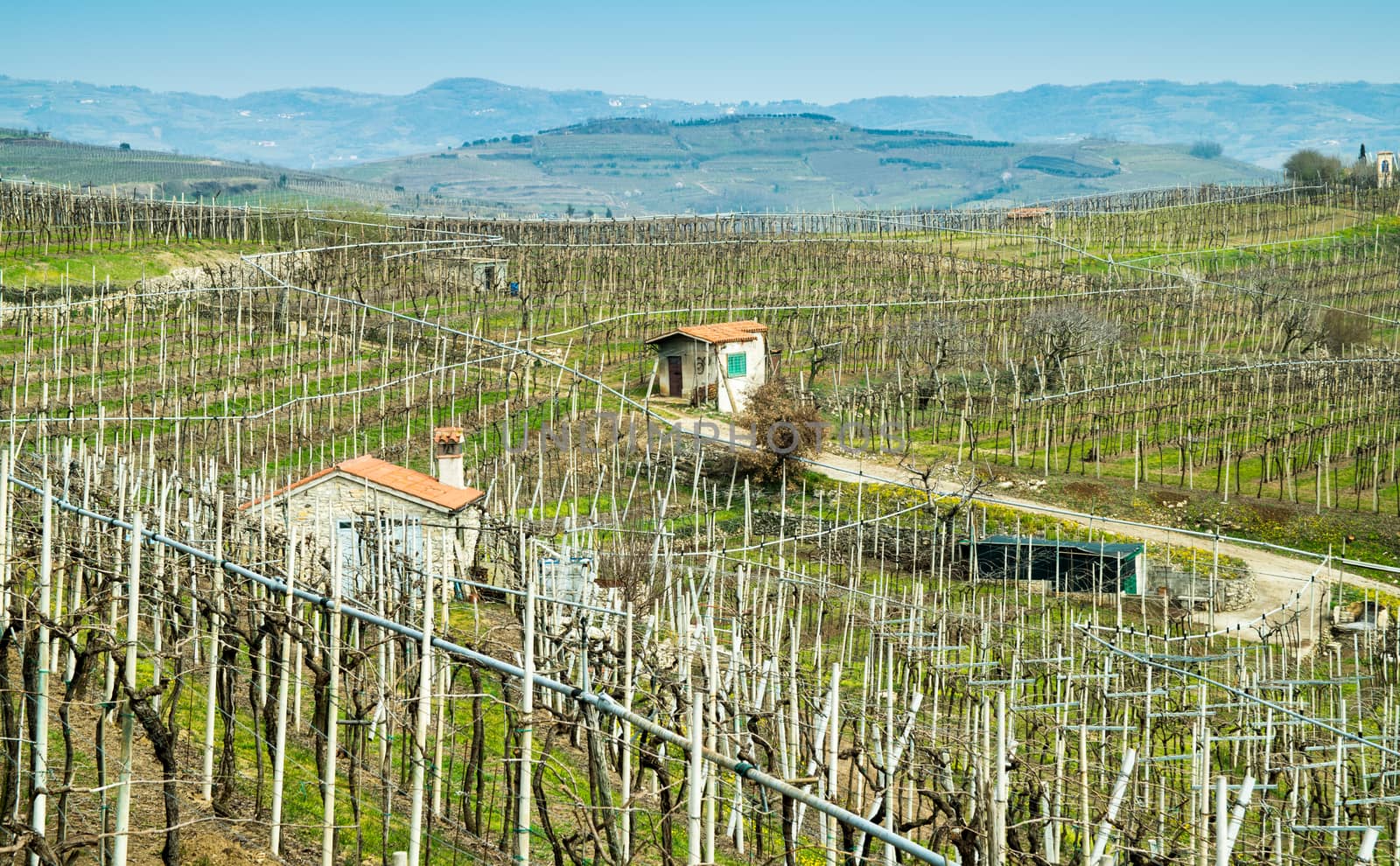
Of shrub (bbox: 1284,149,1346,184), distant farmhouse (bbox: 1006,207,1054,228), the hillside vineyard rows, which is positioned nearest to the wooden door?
the hillside vineyard rows

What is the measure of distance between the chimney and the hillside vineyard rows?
3.59 feet

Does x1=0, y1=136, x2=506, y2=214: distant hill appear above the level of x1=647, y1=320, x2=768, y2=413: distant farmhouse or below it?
above

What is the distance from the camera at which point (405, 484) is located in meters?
26.3

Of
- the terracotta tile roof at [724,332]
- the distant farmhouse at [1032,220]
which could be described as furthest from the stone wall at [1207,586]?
the distant farmhouse at [1032,220]

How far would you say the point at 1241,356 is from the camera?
49594mm

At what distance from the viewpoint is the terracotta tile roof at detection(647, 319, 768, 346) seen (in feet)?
147

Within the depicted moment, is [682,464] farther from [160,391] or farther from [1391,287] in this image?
[1391,287]

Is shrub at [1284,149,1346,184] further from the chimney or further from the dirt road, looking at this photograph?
the chimney

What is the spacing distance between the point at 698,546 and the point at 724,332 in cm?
1563

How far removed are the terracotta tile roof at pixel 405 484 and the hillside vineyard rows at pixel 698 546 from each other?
59 centimetres

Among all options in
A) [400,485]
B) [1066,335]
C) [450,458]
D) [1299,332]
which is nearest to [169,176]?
[1066,335]

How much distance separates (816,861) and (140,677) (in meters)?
7.63

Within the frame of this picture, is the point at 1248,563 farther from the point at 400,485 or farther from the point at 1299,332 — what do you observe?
the point at 1299,332

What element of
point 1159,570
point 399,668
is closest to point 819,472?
point 1159,570
